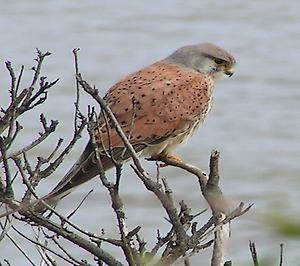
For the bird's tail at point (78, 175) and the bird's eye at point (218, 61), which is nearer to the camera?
the bird's tail at point (78, 175)

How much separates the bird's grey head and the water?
1.01m

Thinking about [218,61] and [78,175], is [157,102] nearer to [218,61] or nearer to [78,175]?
[218,61]

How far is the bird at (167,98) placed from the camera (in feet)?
15.7

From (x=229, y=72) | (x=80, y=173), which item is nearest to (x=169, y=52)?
(x=229, y=72)

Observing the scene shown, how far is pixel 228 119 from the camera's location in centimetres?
1030

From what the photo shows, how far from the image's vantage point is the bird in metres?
4.78

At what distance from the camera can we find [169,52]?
11.7 m

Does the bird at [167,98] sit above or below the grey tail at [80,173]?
above

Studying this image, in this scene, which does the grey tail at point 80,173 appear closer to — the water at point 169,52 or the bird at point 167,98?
the bird at point 167,98

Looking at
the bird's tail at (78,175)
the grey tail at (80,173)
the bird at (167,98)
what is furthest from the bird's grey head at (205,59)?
the bird's tail at (78,175)

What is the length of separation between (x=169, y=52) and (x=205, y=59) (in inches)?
249

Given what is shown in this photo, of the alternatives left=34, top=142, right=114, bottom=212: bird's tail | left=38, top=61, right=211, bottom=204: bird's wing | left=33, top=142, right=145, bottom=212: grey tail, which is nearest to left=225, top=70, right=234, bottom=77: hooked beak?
left=38, top=61, right=211, bottom=204: bird's wing

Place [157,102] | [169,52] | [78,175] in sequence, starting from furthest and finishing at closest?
1. [169,52]
2. [157,102]
3. [78,175]

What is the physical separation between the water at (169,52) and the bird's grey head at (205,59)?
1.01 m
